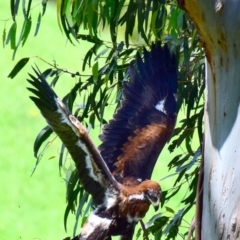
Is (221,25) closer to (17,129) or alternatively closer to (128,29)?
(128,29)

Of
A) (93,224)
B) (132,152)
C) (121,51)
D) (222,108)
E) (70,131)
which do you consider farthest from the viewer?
(121,51)

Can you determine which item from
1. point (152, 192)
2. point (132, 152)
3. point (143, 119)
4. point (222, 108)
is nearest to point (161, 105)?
point (143, 119)

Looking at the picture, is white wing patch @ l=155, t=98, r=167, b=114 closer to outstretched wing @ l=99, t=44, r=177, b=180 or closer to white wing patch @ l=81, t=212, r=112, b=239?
outstretched wing @ l=99, t=44, r=177, b=180

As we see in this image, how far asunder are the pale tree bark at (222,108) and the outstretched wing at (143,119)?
2.34ft

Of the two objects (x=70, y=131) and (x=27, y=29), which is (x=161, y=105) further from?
(x=70, y=131)

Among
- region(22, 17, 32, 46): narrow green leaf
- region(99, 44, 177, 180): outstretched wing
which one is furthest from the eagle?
region(22, 17, 32, 46): narrow green leaf

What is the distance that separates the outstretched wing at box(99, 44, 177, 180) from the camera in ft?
8.37

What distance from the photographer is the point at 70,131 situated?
6.77 ft

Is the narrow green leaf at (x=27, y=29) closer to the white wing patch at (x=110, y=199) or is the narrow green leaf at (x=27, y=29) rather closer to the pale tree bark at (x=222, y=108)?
the white wing patch at (x=110, y=199)

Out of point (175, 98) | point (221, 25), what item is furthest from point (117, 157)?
point (221, 25)

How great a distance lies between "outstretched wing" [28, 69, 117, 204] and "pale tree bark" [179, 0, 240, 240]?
0.38 meters

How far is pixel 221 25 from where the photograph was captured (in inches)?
67.7

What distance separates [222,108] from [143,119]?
2.84 ft

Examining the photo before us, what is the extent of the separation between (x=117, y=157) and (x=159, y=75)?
299mm
